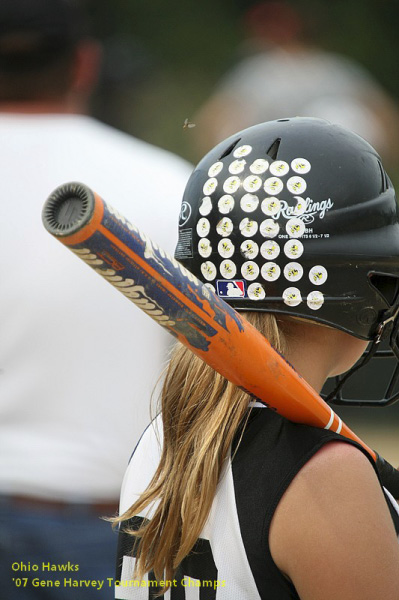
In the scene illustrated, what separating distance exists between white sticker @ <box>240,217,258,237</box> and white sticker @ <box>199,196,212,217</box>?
0.10 meters

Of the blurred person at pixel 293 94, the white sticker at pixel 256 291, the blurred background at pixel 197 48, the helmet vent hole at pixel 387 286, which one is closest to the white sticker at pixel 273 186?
the white sticker at pixel 256 291

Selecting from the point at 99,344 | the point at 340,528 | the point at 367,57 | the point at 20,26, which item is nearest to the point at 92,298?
the point at 99,344

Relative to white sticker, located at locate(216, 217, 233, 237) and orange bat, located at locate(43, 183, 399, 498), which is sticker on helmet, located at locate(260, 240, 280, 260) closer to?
white sticker, located at locate(216, 217, 233, 237)

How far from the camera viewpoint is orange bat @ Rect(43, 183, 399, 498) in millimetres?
1620

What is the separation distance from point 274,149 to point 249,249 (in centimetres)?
26

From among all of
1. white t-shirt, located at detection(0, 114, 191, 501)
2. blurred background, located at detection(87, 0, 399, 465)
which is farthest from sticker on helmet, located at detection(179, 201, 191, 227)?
blurred background, located at detection(87, 0, 399, 465)

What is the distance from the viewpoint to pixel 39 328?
3.16 m

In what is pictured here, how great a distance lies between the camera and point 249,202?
2.28 meters

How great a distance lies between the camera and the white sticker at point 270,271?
2.29 metres

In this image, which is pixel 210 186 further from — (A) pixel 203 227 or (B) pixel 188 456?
(B) pixel 188 456

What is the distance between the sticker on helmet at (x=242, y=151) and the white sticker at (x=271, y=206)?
16cm

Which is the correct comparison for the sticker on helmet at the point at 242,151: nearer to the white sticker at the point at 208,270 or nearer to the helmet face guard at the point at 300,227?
the helmet face guard at the point at 300,227

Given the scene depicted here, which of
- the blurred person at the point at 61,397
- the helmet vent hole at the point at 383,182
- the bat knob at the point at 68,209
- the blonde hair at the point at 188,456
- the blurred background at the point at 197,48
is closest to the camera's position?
the bat knob at the point at 68,209

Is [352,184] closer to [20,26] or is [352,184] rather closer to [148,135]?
[20,26]
